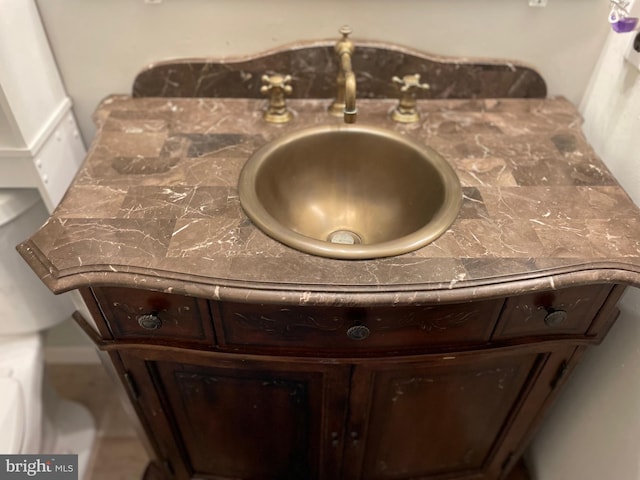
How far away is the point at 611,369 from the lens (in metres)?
1.05

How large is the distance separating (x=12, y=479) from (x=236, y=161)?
0.86m

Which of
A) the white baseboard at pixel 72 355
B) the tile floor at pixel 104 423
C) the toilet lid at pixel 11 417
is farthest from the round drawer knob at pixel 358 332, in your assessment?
the white baseboard at pixel 72 355

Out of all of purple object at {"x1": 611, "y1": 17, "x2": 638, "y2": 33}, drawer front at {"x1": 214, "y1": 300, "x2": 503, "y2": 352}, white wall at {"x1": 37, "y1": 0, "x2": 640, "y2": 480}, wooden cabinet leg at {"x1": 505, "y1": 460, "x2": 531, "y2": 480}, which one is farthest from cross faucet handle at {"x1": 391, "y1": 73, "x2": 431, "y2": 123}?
wooden cabinet leg at {"x1": 505, "y1": 460, "x2": 531, "y2": 480}

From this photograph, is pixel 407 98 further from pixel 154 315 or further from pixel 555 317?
pixel 154 315

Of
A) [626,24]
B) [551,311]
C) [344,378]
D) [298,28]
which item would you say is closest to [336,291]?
[344,378]

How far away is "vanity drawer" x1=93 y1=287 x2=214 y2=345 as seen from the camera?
80 cm

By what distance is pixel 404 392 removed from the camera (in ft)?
3.23

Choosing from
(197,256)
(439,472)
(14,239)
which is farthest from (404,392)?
(14,239)

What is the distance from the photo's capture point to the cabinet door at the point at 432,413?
0.95 m

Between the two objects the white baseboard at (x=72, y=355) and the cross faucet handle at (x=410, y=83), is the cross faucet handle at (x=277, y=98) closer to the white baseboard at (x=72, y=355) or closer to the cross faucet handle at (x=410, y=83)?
the cross faucet handle at (x=410, y=83)

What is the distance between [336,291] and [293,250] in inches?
4.6

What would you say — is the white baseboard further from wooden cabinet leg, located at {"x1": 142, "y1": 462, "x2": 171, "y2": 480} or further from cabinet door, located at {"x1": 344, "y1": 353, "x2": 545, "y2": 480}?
cabinet door, located at {"x1": 344, "y1": 353, "x2": 545, "y2": 480}

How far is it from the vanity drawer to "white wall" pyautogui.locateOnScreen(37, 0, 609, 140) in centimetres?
63

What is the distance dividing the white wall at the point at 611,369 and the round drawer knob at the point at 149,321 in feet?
3.06
